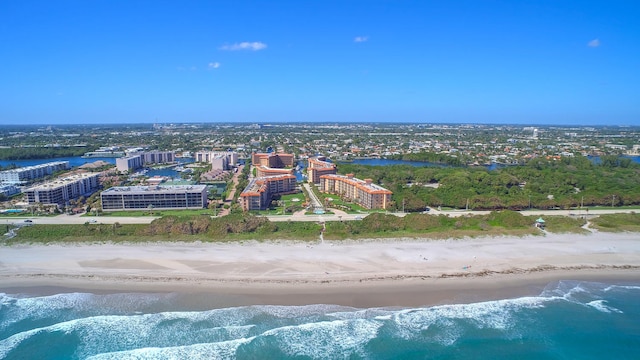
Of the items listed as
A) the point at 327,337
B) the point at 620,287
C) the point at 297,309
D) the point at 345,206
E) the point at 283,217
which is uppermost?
the point at 345,206

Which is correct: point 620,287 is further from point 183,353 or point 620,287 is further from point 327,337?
point 183,353

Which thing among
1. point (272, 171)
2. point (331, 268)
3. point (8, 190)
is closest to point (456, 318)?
point (331, 268)

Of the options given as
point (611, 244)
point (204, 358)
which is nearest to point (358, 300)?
point (204, 358)

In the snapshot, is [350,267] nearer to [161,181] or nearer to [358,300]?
[358,300]

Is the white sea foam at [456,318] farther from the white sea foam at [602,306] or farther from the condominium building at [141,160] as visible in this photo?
the condominium building at [141,160]

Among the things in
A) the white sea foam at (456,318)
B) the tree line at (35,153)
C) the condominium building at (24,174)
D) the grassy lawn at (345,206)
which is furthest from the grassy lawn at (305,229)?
the tree line at (35,153)
